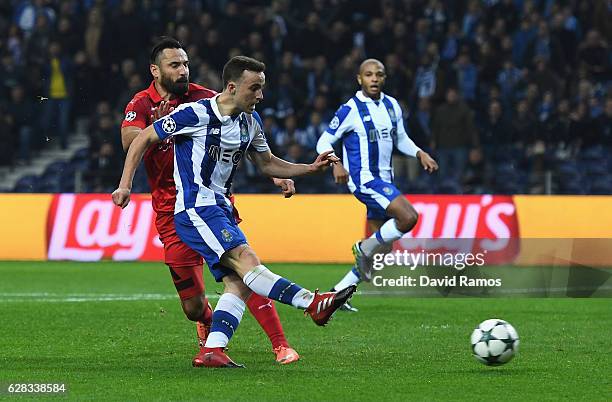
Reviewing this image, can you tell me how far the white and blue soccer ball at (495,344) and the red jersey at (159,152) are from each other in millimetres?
2157

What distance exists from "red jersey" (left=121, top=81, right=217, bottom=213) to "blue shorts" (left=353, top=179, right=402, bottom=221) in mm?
3815

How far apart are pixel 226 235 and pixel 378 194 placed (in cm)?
460

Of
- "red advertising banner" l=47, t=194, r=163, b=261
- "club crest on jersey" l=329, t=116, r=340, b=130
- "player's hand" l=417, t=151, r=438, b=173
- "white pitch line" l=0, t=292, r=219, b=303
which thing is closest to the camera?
"player's hand" l=417, t=151, r=438, b=173

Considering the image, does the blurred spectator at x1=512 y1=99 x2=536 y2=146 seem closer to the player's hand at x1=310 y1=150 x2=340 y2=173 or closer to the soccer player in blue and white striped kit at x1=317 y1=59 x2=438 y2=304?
the soccer player in blue and white striped kit at x1=317 y1=59 x2=438 y2=304

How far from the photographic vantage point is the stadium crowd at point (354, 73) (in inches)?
733

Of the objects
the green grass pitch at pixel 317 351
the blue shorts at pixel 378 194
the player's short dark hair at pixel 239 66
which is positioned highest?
the player's short dark hair at pixel 239 66

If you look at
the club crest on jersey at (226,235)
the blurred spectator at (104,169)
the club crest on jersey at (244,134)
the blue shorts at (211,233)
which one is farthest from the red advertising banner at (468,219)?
the club crest on jersey at (226,235)

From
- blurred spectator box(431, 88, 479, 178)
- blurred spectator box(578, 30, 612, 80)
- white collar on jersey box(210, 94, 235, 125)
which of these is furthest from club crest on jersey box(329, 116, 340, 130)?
blurred spectator box(578, 30, 612, 80)

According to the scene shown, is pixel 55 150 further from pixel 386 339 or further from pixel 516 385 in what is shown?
pixel 516 385

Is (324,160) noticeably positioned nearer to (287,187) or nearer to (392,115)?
(287,187)

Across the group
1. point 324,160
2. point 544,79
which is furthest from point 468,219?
point 324,160

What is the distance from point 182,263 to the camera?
8.21 metres

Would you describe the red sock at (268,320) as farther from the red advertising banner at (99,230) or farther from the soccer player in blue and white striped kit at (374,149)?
the red advertising banner at (99,230)

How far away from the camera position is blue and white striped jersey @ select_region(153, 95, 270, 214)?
24.8 feet
